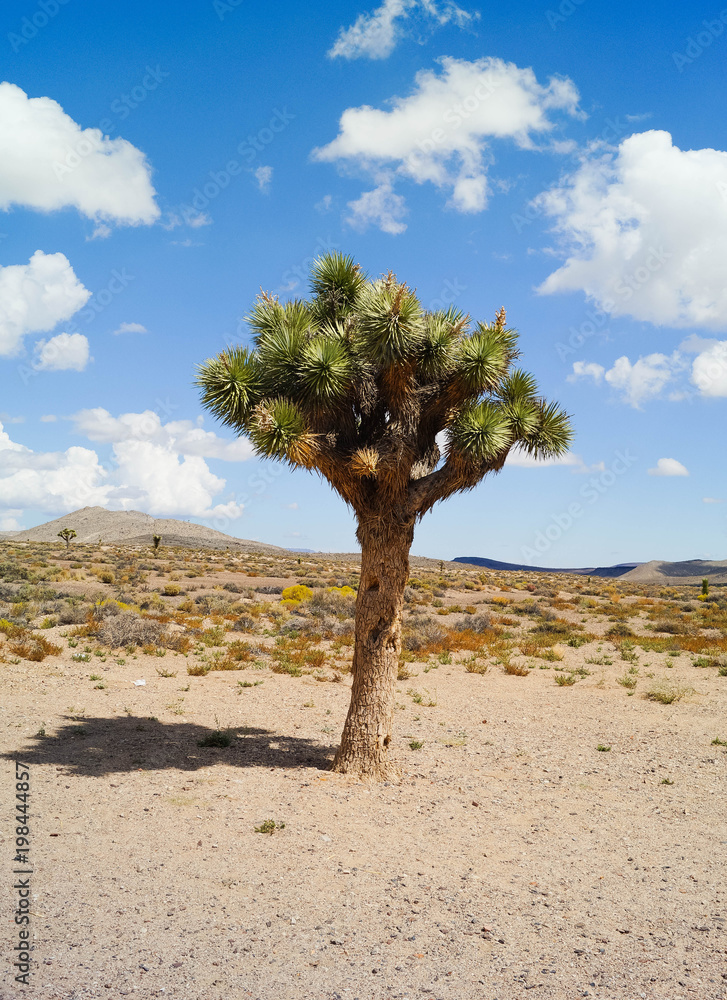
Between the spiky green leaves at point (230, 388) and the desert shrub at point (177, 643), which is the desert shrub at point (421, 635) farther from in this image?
the spiky green leaves at point (230, 388)

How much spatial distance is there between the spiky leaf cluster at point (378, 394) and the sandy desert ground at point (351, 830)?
370 cm

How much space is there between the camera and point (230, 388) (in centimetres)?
739

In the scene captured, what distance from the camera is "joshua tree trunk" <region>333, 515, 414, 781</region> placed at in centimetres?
793

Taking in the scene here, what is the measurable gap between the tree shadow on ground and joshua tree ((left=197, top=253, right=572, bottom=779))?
1255 mm

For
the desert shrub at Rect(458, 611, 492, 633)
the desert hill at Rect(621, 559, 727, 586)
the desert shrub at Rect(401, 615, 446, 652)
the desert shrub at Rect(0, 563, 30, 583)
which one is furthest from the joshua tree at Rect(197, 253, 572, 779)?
the desert hill at Rect(621, 559, 727, 586)

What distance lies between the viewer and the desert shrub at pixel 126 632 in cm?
1530

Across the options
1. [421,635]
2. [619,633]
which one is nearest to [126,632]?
[421,635]

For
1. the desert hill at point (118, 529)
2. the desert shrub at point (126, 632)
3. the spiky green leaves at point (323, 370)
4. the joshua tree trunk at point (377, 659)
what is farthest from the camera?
the desert hill at point (118, 529)

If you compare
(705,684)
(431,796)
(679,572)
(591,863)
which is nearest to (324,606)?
(705,684)

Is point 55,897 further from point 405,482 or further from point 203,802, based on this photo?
point 405,482

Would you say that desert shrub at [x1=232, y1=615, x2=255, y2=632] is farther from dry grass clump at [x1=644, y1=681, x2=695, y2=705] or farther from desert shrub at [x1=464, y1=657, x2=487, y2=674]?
dry grass clump at [x1=644, y1=681, x2=695, y2=705]

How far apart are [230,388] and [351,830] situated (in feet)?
16.3

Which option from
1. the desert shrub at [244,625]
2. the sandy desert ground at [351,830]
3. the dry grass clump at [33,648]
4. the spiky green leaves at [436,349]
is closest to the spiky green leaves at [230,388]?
the spiky green leaves at [436,349]

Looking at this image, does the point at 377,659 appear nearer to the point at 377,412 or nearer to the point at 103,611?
the point at 377,412
